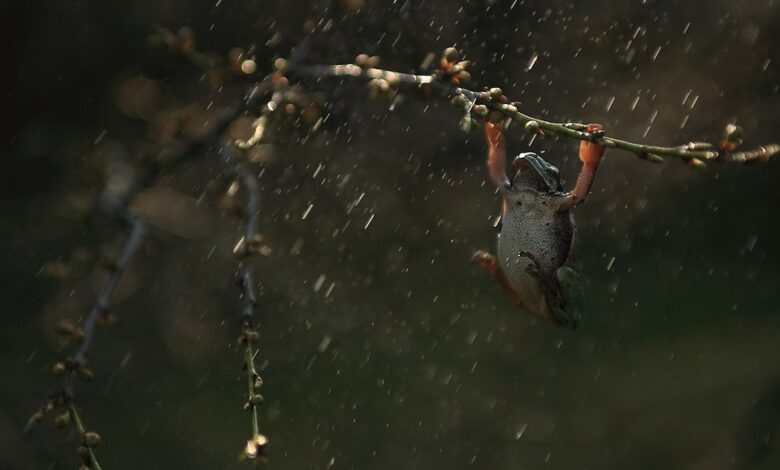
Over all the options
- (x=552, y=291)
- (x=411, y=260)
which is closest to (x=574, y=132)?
(x=552, y=291)

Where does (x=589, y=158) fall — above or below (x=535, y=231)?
above

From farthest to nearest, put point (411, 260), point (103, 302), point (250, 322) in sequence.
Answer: point (411, 260) → point (103, 302) → point (250, 322)

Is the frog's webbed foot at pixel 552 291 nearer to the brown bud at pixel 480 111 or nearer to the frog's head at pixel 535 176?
the frog's head at pixel 535 176

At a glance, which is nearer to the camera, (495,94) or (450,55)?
(495,94)

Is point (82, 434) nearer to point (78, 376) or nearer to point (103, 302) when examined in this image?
point (78, 376)

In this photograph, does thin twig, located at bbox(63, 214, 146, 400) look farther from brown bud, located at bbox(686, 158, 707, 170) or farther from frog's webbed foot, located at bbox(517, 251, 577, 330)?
brown bud, located at bbox(686, 158, 707, 170)

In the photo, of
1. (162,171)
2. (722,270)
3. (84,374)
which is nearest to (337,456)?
(722,270)

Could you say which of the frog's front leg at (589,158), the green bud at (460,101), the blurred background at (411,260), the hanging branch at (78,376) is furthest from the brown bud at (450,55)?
the blurred background at (411,260)
